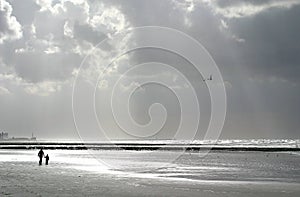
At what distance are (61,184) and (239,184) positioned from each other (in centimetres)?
1476

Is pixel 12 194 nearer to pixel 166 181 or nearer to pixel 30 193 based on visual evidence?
pixel 30 193

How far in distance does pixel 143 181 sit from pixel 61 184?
24.2 ft

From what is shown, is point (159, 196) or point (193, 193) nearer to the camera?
point (159, 196)

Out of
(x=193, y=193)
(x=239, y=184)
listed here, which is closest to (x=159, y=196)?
(x=193, y=193)

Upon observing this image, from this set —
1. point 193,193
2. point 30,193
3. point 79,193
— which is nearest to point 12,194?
point 30,193

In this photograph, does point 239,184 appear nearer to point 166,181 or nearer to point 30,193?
point 166,181

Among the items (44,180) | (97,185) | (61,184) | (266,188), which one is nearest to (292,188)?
(266,188)

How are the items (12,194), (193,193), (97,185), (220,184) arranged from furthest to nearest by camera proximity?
(220,184)
(97,185)
(193,193)
(12,194)

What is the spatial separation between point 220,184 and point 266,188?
4078 mm

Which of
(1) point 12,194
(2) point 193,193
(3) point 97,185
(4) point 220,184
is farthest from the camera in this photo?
(4) point 220,184

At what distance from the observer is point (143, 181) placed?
126 feet

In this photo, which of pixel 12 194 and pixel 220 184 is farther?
pixel 220 184

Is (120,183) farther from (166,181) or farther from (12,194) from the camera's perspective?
(12,194)

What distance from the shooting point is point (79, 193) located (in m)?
29.6
